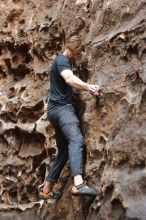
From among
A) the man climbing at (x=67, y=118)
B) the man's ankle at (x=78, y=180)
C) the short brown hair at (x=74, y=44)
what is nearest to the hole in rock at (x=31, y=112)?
the man climbing at (x=67, y=118)

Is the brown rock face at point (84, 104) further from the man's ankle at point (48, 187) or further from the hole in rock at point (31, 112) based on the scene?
the man's ankle at point (48, 187)

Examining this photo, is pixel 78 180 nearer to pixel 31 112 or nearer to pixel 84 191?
pixel 84 191

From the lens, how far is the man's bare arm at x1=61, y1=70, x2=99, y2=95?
5.71 m

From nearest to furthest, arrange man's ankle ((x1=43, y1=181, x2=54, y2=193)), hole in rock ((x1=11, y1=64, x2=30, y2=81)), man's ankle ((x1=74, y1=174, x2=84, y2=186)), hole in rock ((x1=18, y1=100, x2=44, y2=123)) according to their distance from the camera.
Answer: man's ankle ((x1=74, y1=174, x2=84, y2=186)), man's ankle ((x1=43, y1=181, x2=54, y2=193)), hole in rock ((x1=18, y1=100, x2=44, y2=123)), hole in rock ((x1=11, y1=64, x2=30, y2=81))

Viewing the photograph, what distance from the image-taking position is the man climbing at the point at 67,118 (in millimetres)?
5680

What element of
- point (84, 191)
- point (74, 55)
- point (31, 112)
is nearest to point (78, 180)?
point (84, 191)

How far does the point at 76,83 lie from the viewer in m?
5.75

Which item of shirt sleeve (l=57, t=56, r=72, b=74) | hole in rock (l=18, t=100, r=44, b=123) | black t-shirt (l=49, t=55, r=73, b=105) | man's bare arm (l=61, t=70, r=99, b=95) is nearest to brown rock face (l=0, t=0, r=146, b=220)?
hole in rock (l=18, t=100, r=44, b=123)

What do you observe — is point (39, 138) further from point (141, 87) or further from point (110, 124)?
point (141, 87)

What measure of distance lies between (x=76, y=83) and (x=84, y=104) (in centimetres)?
50

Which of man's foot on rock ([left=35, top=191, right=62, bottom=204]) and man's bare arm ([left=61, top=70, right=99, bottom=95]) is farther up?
man's bare arm ([left=61, top=70, right=99, bottom=95])

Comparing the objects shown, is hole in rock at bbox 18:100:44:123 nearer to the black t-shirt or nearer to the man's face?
the black t-shirt

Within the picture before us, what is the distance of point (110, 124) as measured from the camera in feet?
18.6

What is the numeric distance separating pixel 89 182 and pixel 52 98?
110 cm
